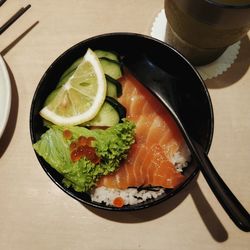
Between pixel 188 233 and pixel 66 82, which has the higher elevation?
pixel 66 82

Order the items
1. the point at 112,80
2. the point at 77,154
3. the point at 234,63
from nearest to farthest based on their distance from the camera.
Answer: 1. the point at 77,154
2. the point at 112,80
3. the point at 234,63

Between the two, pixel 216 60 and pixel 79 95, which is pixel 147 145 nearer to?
pixel 79 95

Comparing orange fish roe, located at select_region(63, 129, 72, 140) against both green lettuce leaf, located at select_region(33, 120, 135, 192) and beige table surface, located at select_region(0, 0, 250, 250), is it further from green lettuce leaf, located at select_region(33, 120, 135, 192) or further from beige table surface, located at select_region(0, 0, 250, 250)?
beige table surface, located at select_region(0, 0, 250, 250)

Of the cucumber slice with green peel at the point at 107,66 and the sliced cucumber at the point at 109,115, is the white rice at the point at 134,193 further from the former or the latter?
the cucumber slice with green peel at the point at 107,66

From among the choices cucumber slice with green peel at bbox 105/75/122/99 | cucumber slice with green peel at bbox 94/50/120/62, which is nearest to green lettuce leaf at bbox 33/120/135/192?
cucumber slice with green peel at bbox 105/75/122/99

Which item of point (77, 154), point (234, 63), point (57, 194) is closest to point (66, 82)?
point (77, 154)

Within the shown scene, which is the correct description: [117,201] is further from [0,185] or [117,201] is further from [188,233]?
[0,185]
